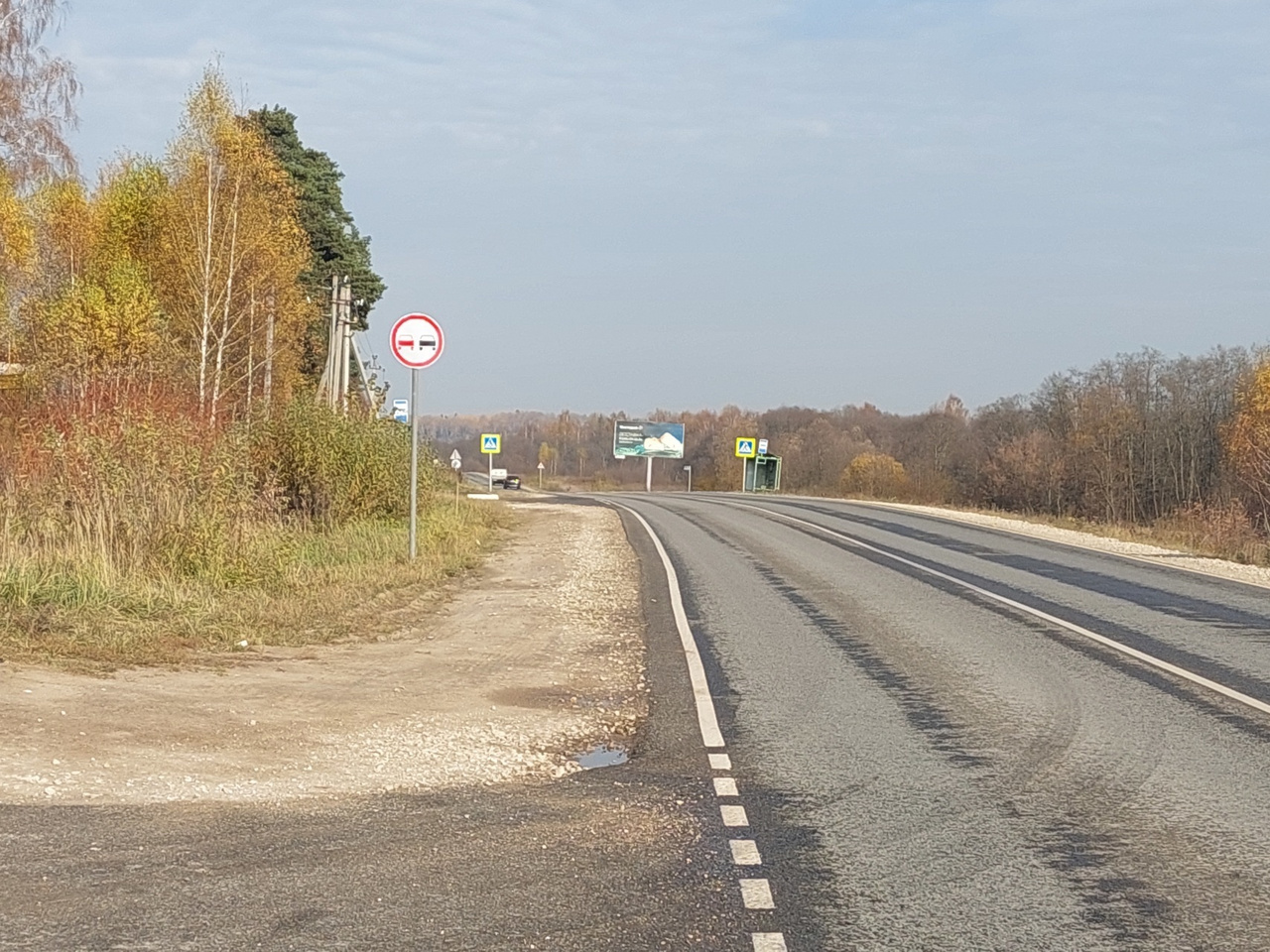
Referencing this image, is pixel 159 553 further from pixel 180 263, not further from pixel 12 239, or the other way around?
pixel 180 263

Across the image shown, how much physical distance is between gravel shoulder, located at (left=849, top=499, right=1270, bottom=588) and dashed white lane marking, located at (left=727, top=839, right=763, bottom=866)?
15.3 metres

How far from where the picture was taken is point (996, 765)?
7.44 m

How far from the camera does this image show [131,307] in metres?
27.0

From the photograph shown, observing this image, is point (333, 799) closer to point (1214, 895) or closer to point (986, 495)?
point (1214, 895)

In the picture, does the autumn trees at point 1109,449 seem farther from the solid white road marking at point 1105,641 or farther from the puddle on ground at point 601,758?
the puddle on ground at point 601,758

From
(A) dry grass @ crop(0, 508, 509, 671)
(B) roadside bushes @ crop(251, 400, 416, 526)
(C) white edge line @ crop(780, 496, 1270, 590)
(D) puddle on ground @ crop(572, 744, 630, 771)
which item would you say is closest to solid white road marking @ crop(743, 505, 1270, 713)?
(C) white edge line @ crop(780, 496, 1270, 590)

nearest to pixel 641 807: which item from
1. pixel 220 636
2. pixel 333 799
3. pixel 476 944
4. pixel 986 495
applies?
pixel 333 799

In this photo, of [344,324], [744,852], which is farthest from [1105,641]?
[344,324]

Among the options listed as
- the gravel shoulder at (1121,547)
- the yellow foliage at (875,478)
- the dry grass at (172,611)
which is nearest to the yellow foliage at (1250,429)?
the yellow foliage at (875,478)

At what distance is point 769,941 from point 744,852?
3.49 ft

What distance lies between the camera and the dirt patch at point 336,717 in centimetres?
668

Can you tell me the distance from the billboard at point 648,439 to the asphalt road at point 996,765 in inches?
3020

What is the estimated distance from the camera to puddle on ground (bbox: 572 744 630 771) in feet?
24.4

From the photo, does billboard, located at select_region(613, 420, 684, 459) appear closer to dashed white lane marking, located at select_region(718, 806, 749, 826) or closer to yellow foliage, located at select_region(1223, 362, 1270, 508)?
yellow foliage, located at select_region(1223, 362, 1270, 508)
